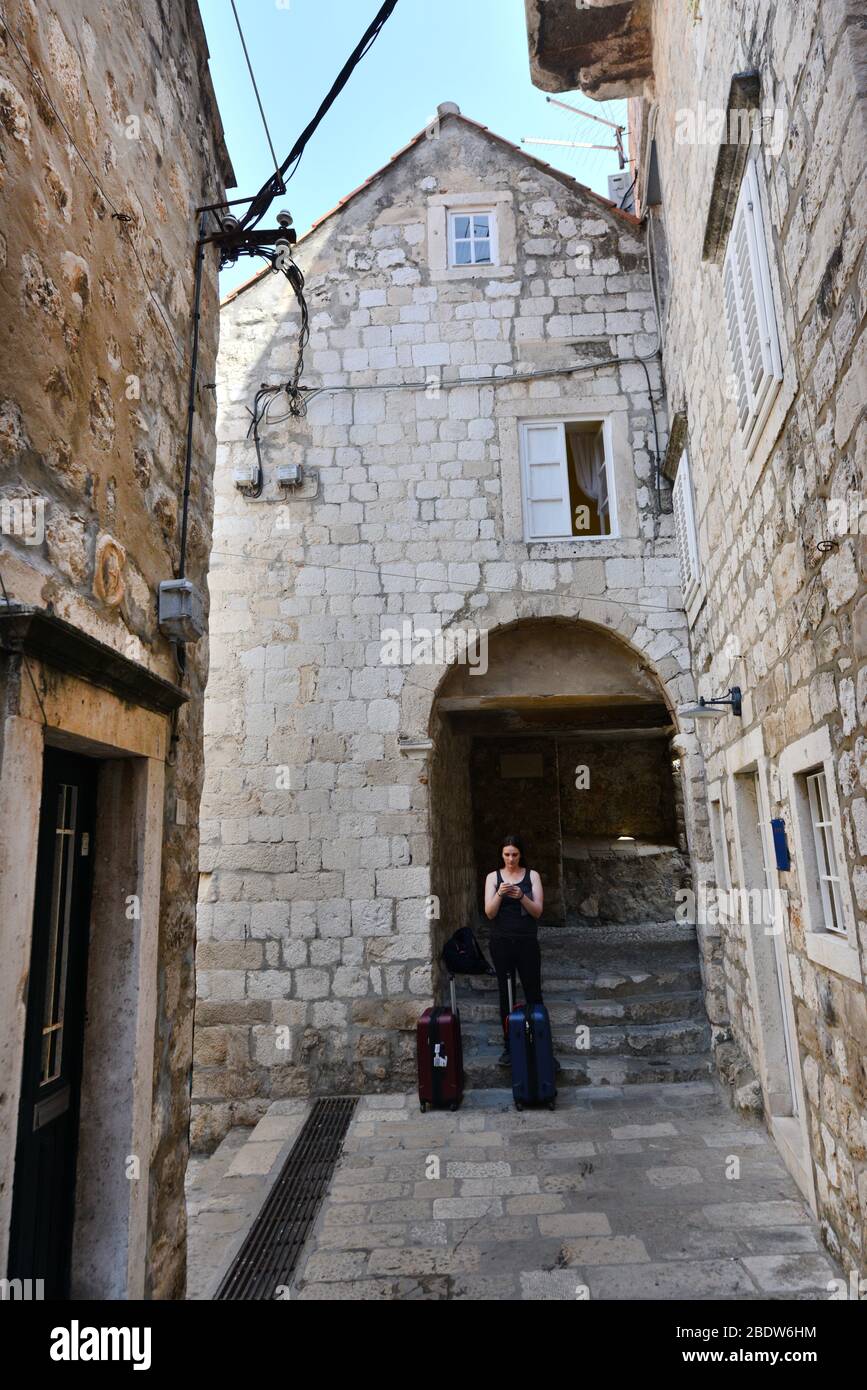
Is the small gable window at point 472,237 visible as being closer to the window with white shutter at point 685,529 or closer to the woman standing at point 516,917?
the window with white shutter at point 685,529

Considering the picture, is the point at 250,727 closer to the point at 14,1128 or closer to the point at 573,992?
the point at 573,992

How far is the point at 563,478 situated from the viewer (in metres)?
7.22

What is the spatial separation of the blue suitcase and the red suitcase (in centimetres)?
40

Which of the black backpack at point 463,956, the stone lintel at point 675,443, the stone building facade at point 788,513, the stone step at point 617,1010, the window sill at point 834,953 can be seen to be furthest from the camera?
the black backpack at point 463,956

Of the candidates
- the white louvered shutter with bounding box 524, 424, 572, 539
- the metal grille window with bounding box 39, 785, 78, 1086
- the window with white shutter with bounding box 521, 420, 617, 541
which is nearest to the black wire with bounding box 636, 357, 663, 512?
the window with white shutter with bounding box 521, 420, 617, 541

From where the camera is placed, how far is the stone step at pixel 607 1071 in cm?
601

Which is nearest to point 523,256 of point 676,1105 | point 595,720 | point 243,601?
point 243,601

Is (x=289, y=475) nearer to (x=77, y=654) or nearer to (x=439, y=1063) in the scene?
(x=439, y=1063)

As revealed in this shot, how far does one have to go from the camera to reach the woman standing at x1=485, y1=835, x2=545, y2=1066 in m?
5.96

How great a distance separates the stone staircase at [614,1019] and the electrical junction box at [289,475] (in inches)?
180

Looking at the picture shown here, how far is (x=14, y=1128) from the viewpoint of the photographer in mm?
1952

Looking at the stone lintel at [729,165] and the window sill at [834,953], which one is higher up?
the stone lintel at [729,165]

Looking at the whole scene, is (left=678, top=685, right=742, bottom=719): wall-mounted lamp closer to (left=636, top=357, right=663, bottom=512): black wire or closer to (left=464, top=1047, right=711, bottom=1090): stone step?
(left=636, top=357, right=663, bottom=512): black wire

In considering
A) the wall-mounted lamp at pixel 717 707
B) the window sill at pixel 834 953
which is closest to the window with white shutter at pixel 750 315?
the wall-mounted lamp at pixel 717 707
